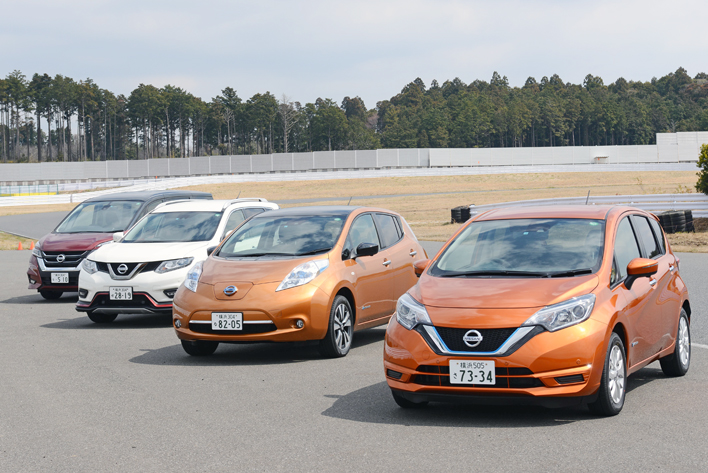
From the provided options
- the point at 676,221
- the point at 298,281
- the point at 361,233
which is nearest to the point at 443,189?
the point at 676,221

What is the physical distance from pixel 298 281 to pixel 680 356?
363 cm

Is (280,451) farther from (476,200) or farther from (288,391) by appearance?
(476,200)

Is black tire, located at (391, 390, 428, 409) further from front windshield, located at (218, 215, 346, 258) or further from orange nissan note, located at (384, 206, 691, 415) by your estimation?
front windshield, located at (218, 215, 346, 258)

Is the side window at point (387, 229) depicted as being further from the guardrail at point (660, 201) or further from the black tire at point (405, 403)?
the guardrail at point (660, 201)

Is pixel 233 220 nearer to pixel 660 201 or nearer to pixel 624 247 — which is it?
pixel 624 247

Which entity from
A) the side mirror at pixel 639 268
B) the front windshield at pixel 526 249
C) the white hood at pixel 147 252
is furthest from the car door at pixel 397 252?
the side mirror at pixel 639 268

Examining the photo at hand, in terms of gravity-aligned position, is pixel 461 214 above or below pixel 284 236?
below

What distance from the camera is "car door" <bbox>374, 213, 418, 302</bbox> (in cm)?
952

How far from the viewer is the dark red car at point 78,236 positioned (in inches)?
512

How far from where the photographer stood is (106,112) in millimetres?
154375

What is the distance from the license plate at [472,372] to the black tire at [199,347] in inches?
147

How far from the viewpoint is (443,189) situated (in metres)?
63.9

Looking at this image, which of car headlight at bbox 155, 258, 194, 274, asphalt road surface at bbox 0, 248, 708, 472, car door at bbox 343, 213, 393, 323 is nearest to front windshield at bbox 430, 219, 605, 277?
asphalt road surface at bbox 0, 248, 708, 472

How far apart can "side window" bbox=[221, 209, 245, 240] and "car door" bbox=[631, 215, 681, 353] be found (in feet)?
21.1
